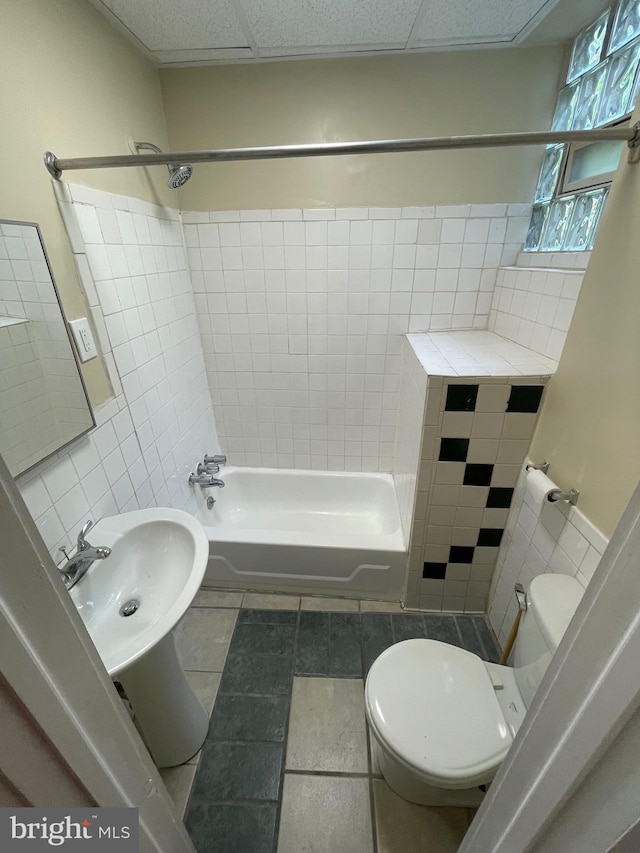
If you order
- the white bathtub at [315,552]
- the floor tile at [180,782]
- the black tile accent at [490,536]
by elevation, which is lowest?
the floor tile at [180,782]

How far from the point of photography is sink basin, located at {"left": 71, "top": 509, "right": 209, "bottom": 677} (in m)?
0.93

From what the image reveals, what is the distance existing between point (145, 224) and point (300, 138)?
0.81 metres

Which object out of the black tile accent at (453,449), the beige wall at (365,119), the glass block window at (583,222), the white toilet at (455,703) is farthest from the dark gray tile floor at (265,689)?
the beige wall at (365,119)

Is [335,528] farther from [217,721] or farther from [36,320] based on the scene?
[36,320]

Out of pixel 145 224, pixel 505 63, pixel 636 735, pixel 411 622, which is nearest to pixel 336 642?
pixel 411 622

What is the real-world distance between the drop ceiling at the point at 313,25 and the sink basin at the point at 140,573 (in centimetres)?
168

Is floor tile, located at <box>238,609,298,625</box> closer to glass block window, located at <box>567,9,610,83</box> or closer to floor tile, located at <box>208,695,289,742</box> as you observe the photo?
floor tile, located at <box>208,695,289,742</box>

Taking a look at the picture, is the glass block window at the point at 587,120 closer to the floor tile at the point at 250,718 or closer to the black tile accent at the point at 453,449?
the black tile accent at the point at 453,449

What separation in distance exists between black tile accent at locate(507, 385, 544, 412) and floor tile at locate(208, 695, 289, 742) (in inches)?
54.4

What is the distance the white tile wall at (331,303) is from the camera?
1657 mm

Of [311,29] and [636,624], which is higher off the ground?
[311,29]

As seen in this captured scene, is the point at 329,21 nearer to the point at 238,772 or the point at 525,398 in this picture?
the point at 525,398

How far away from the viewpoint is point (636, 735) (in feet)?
0.98

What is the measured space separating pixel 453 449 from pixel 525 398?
30cm
